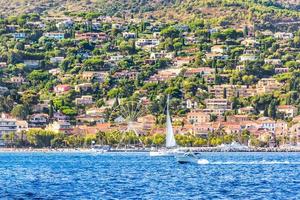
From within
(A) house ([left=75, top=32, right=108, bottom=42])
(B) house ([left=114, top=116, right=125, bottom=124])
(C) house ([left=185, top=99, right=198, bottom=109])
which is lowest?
(B) house ([left=114, top=116, right=125, bottom=124])

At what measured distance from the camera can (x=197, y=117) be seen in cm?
15338

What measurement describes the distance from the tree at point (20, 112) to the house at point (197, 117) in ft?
63.9

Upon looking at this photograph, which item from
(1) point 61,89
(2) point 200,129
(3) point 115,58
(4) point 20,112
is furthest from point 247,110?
(3) point 115,58

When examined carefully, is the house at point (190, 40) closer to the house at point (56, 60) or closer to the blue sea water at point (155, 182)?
the house at point (56, 60)

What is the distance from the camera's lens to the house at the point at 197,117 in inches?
5974

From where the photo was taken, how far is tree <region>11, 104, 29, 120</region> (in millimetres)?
153875

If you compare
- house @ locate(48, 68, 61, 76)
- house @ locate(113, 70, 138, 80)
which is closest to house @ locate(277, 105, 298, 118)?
house @ locate(113, 70, 138, 80)

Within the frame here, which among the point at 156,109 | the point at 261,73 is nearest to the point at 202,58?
the point at 261,73

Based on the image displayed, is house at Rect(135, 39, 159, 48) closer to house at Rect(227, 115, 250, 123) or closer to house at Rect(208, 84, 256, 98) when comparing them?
house at Rect(208, 84, 256, 98)

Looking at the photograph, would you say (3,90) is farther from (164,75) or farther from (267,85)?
(267,85)

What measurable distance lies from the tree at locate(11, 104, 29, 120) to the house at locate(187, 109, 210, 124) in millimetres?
19468

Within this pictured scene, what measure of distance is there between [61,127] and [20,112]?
30.1 ft

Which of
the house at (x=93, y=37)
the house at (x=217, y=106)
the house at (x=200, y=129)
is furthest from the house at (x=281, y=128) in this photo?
the house at (x=93, y=37)

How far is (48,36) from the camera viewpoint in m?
198
